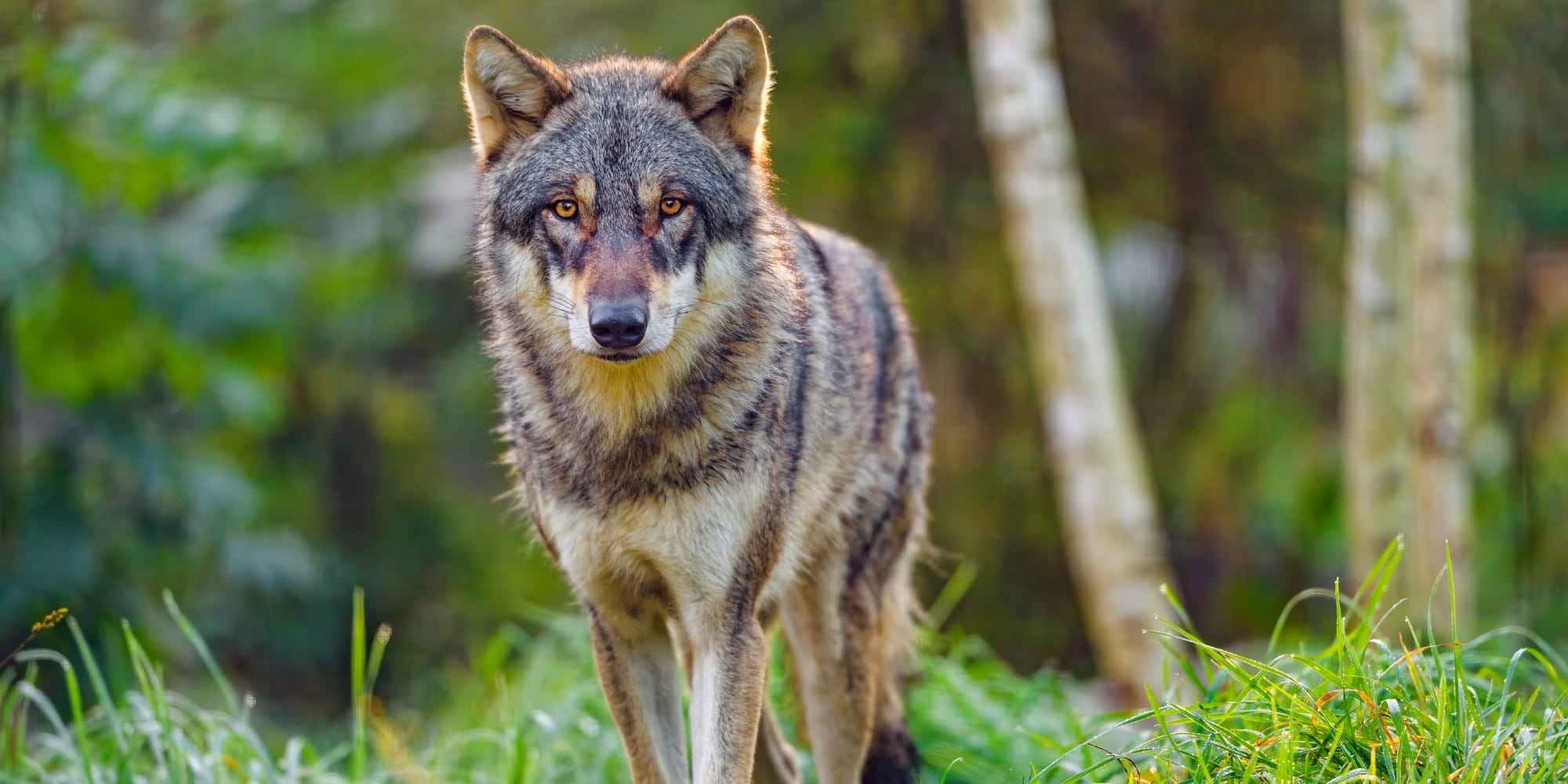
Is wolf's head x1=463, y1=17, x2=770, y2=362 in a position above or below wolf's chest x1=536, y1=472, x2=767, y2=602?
above

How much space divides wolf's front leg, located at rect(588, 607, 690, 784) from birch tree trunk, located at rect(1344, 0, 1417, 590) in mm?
4155

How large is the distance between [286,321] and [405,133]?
204cm

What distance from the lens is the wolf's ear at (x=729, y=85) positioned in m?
3.91

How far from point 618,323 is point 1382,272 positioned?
186 inches

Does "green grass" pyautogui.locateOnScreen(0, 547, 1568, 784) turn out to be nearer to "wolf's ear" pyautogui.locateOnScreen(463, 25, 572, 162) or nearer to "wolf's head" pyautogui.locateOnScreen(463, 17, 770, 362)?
"wolf's head" pyautogui.locateOnScreen(463, 17, 770, 362)

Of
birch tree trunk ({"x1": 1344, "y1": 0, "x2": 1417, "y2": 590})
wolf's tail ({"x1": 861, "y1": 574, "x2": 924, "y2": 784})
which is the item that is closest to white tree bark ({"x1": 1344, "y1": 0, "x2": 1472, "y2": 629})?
birch tree trunk ({"x1": 1344, "y1": 0, "x2": 1417, "y2": 590})

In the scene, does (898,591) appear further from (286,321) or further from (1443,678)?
(286,321)

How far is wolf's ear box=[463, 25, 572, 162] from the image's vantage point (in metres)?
3.90

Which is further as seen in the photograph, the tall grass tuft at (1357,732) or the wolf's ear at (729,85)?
the wolf's ear at (729,85)

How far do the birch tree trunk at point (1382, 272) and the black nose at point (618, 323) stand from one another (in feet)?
→ 15.2

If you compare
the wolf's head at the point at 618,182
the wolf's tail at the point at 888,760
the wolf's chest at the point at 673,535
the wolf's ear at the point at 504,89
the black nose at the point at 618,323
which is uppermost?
the wolf's ear at the point at 504,89

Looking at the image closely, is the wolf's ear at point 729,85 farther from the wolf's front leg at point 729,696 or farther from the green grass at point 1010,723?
the green grass at point 1010,723

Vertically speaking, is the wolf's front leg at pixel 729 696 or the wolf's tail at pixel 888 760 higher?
the wolf's front leg at pixel 729 696

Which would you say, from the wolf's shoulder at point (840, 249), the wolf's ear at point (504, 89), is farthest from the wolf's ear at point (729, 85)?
the wolf's shoulder at point (840, 249)
